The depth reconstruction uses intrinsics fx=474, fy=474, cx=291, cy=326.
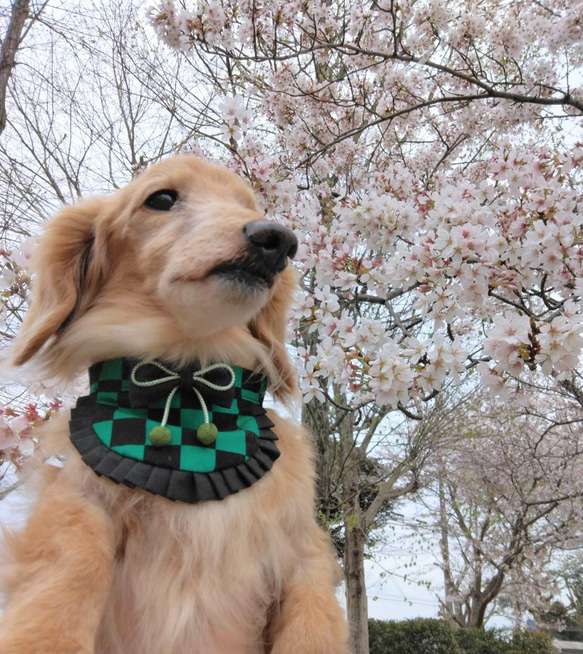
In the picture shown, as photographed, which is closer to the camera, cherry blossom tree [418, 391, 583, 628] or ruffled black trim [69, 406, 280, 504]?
ruffled black trim [69, 406, 280, 504]

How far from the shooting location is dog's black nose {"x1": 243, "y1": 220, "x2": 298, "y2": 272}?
1.16 meters

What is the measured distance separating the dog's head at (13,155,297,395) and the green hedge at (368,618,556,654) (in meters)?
11.6

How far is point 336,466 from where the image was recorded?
6984mm

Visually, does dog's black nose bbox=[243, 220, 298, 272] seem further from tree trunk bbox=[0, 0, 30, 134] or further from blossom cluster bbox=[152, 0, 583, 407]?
tree trunk bbox=[0, 0, 30, 134]

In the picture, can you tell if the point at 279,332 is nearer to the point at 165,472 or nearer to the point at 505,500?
the point at 165,472

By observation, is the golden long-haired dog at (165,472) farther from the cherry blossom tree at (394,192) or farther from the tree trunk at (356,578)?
the tree trunk at (356,578)

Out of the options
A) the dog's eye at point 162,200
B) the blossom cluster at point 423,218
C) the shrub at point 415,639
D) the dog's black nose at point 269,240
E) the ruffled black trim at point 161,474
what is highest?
the blossom cluster at point 423,218

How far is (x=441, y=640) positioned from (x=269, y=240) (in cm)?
1218

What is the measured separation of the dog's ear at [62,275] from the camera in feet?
4.44

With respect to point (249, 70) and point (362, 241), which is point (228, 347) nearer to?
point (362, 241)

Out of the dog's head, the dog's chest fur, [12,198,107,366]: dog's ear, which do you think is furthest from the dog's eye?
the dog's chest fur

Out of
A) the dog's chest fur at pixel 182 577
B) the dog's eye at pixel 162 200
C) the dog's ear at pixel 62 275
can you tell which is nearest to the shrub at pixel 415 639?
the dog's chest fur at pixel 182 577

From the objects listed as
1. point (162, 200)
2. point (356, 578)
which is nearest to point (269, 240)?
point (162, 200)

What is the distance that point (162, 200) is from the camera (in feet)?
4.82
